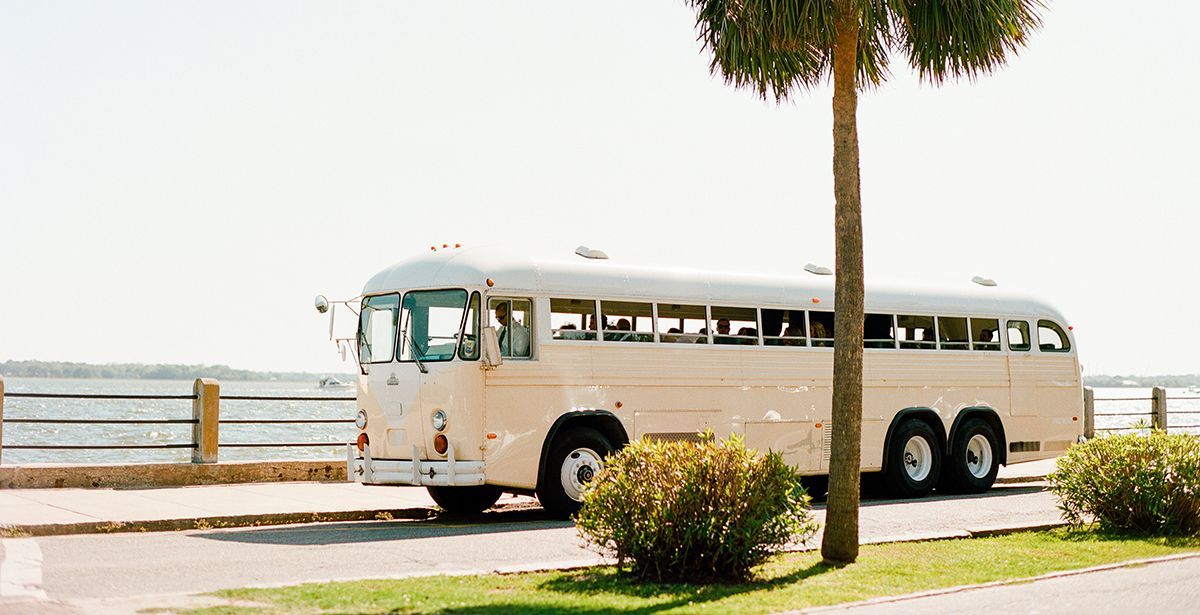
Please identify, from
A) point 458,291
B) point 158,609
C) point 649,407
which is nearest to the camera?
point 158,609

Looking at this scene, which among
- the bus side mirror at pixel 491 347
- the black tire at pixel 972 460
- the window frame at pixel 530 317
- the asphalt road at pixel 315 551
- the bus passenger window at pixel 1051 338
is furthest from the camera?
the bus passenger window at pixel 1051 338

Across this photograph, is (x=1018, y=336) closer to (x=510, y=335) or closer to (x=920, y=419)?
(x=920, y=419)

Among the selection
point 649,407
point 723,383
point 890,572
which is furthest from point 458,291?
point 890,572

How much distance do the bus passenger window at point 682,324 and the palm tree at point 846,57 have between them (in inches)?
181

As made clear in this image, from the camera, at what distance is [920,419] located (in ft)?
69.8

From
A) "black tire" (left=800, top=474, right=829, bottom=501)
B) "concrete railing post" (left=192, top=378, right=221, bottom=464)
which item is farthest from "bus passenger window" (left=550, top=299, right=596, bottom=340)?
"concrete railing post" (left=192, top=378, right=221, bottom=464)

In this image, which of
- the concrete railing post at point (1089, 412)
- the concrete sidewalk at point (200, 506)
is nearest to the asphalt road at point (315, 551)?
the concrete sidewalk at point (200, 506)

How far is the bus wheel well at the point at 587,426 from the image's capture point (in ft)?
55.0

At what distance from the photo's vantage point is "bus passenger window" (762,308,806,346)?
63.7 feet

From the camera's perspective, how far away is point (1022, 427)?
2244 cm

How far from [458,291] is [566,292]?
143cm

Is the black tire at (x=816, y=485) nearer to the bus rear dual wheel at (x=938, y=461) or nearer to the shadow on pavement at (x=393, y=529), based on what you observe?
the bus rear dual wheel at (x=938, y=461)

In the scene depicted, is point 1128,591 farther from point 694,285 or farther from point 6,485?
point 6,485

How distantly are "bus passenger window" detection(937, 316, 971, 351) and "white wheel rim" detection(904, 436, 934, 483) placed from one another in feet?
5.17
